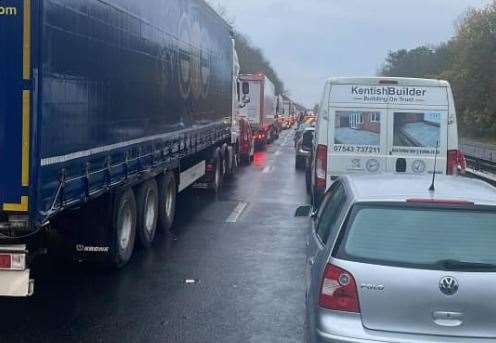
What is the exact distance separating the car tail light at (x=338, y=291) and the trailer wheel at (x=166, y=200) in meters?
7.04

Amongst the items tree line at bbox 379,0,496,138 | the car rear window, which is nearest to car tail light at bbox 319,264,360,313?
the car rear window

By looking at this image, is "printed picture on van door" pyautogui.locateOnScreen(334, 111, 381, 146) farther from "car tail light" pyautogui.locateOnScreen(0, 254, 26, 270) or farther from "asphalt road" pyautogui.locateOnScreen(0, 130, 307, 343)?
"car tail light" pyautogui.locateOnScreen(0, 254, 26, 270)

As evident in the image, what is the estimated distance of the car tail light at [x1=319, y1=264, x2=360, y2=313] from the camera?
16.0 feet

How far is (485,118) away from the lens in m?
60.4

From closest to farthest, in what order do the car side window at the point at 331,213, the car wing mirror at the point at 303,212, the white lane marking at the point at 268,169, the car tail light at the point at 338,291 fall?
the car tail light at the point at 338,291 < the car side window at the point at 331,213 < the car wing mirror at the point at 303,212 < the white lane marking at the point at 268,169

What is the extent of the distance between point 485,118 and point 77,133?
5673 centimetres

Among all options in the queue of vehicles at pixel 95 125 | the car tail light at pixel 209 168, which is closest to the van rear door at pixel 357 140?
the queue of vehicles at pixel 95 125

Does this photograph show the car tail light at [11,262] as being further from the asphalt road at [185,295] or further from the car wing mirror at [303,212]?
the car wing mirror at [303,212]

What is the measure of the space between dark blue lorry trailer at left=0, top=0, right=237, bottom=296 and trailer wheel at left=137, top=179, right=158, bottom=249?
0.02 m

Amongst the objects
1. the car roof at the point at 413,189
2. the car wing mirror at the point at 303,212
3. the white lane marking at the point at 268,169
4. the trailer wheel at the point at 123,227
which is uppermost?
the car roof at the point at 413,189

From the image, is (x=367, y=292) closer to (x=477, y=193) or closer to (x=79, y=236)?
(x=477, y=193)

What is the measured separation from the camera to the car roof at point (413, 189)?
5.18m

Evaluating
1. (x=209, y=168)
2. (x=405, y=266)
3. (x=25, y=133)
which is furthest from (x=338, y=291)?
(x=209, y=168)

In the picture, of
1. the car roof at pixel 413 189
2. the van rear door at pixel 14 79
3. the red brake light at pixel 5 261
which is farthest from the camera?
the red brake light at pixel 5 261
